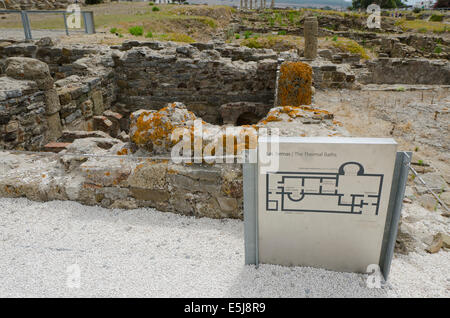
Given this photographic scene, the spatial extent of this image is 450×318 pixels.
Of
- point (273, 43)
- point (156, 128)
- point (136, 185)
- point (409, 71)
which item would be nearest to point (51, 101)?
point (156, 128)

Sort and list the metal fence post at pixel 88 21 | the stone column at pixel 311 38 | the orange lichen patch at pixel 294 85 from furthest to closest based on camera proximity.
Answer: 1. the metal fence post at pixel 88 21
2. the stone column at pixel 311 38
3. the orange lichen patch at pixel 294 85

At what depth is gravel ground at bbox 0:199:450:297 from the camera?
2.20 metres

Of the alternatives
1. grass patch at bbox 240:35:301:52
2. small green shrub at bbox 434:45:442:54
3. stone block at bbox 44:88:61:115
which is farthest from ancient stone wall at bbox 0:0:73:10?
small green shrub at bbox 434:45:442:54

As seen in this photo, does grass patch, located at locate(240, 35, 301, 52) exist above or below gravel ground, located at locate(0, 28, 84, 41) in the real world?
below

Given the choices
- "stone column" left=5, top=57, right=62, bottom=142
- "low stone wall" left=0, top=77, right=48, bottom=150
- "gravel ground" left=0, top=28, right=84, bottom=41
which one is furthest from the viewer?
"gravel ground" left=0, top=28, right=84, bottom=41

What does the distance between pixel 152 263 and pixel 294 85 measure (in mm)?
5011

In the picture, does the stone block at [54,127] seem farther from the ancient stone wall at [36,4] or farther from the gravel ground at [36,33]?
the ancient stone wall at [36,4]

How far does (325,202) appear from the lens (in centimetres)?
216

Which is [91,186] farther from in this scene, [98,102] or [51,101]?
[98,102]

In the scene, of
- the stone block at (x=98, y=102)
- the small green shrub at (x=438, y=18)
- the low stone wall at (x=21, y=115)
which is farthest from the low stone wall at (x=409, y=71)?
the small green shrub at (x=438, y=18)

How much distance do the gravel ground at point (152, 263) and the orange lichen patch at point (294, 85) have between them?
415cm

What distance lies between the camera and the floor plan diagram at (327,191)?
207 cm

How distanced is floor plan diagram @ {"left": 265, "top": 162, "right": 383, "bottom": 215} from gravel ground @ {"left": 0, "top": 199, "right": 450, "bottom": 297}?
52cm

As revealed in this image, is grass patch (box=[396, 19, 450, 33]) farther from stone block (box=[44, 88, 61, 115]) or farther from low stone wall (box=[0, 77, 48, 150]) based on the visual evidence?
low stone wall (box=[0, 77, 48, 150])
